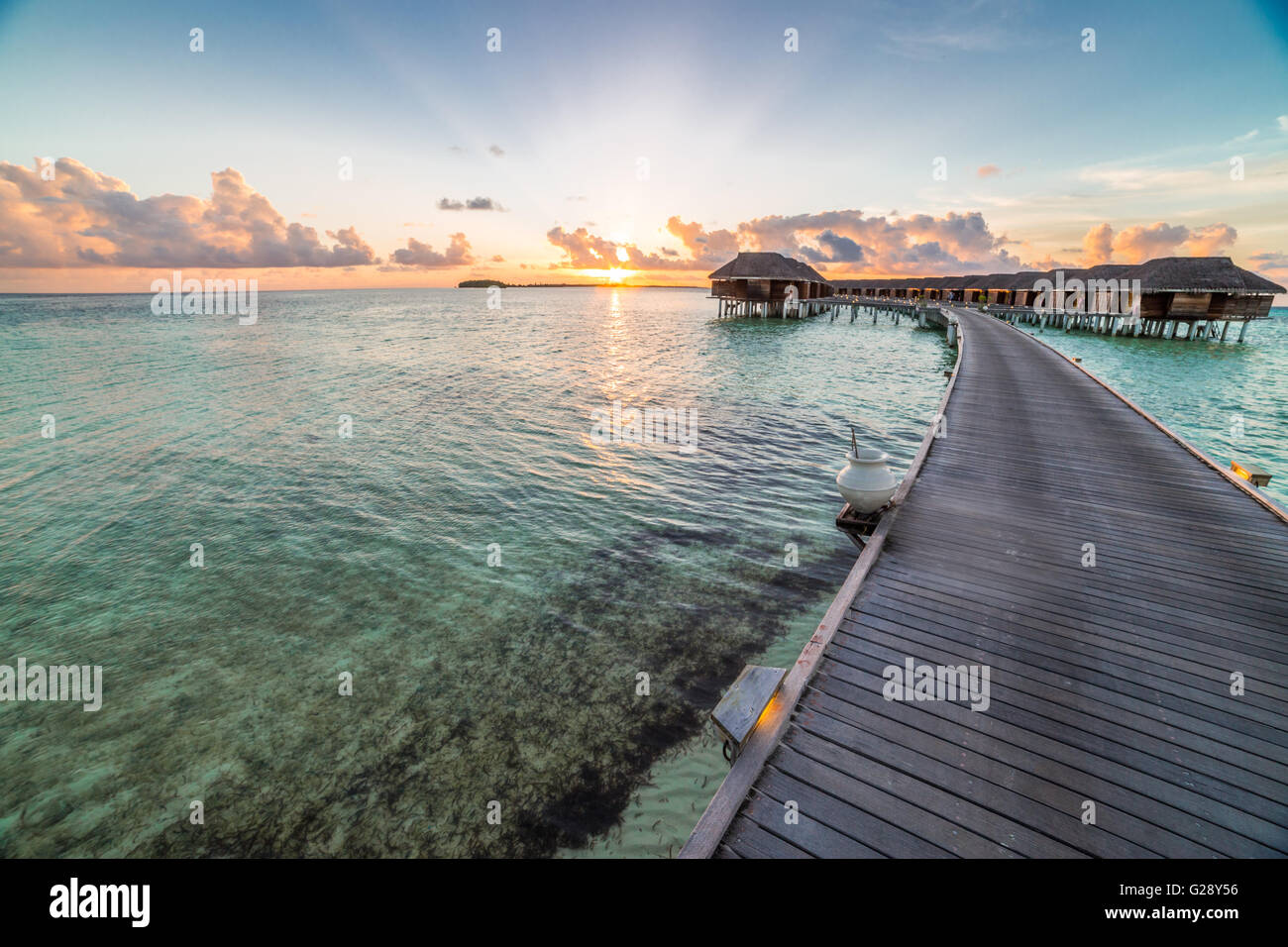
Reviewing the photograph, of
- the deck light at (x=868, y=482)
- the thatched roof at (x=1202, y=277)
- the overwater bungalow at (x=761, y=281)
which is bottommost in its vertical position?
the deck light at (x=868, y=482)

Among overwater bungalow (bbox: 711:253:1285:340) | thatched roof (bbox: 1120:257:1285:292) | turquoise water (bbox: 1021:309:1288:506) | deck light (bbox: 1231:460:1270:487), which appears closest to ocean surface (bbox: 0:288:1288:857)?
turquoise water (bbox: 1021:309:1288:506)

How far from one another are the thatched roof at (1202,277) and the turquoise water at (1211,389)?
4809 mm

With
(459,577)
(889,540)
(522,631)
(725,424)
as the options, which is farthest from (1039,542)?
(725,424)

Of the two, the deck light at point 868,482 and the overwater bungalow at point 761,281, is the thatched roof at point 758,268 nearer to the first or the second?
the overwater bungalow at point 761,281

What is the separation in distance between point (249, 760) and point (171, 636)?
11.6ft

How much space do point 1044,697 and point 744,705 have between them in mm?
2765

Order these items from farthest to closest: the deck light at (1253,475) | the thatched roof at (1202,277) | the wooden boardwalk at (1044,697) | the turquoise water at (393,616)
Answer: the thatched roof at (1202,277), the deck light at (1253,475), the turquoise water at (393,616), the wooden boardwalk at (1044,697)

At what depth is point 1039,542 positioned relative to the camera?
716 cm

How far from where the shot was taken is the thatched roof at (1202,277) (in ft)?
129

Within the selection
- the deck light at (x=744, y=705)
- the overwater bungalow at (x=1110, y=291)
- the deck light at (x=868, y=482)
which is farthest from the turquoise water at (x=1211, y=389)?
the deck light at (x=744, y=705)

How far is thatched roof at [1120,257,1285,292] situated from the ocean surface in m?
30.9

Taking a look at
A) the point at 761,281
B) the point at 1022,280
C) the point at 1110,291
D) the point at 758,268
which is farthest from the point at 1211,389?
the point at 1022,280

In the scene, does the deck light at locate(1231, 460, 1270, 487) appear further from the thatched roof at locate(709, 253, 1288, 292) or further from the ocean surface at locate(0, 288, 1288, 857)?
the thatched roof at locate(709, 253, 1288, 292)
